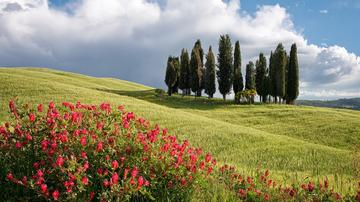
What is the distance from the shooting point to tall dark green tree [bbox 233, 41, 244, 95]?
71750 mm

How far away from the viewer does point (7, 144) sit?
8.00 meters

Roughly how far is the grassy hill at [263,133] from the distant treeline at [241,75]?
37.2 feet

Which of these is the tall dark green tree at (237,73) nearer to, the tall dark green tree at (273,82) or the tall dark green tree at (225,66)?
the tall dark green tree at (225,66)

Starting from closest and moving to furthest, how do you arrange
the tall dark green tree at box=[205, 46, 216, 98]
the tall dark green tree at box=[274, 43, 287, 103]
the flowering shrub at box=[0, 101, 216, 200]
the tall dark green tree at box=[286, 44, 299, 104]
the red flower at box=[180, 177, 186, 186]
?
the flowering shrub at box=[0, 101, 216, 200], the red flower at box=[180, 177, 186, 186], the tall dark green tree at box=[286, 44, 299, 104], the tall dark green tree at box=[274, 43, 287, 103], the tall dark green tree at box=[205, 46, 216, 98]

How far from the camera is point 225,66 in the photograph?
73.4 meters

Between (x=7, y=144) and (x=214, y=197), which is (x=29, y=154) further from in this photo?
(x=214, y=197)

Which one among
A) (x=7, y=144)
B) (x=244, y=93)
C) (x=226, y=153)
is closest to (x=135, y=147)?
(x=7, y=144)

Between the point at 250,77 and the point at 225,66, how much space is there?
533 centimetres

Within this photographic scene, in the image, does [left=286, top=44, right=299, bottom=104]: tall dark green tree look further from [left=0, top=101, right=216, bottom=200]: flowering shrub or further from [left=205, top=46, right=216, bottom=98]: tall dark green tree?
[left=0, top=101, right=216, bottom=200]: flowering shrub

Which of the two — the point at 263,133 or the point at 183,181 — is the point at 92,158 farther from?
the point at 263,133

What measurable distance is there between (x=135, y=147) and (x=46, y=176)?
5.64 ft

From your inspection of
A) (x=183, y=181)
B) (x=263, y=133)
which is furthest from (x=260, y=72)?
(x=183, y=181)

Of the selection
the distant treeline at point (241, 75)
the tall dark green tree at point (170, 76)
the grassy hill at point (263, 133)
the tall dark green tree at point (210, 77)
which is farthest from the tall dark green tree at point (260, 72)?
the tall dark green tree at point (170, 76)

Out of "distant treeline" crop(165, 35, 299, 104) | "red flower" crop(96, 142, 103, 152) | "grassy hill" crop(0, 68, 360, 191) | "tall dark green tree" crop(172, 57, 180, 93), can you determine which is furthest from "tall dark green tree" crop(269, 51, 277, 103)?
"red flower" crop(96, 142, 103, 152)
